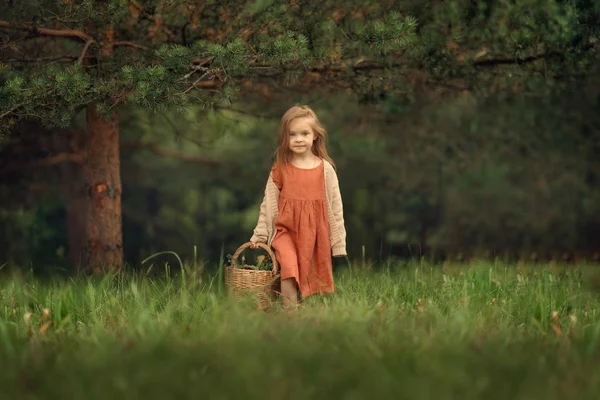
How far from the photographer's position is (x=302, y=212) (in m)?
5.18

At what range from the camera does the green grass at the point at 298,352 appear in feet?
10.00

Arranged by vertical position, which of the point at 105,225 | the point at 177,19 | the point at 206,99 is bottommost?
the point at 105,225

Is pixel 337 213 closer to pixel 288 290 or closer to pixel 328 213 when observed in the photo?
pixel 328 213

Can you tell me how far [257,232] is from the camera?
17.6 ft

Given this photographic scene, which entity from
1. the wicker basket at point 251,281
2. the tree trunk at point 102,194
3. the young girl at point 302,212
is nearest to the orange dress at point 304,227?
the young girl at point 302,212

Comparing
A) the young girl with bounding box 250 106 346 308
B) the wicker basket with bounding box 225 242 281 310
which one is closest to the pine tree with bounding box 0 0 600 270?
the young girl with bounding box 250 106 346 308

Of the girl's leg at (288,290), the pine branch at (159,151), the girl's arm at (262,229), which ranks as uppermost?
the pine branch at (159,151)

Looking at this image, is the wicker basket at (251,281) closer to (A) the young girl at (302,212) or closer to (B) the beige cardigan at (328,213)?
(A) the young girl at (302,212)

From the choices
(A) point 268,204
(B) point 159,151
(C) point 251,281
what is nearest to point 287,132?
(A) point 268,204

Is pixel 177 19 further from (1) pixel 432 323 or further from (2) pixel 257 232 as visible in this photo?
(1) pixel 432 323

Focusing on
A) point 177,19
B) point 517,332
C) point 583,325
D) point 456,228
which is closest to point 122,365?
point 517,332

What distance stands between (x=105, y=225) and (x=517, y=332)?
4282 mm

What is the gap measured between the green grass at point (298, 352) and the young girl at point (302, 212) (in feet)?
0.65

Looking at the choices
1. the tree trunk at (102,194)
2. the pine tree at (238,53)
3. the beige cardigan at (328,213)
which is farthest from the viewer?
the tree trunk at (102,194)
